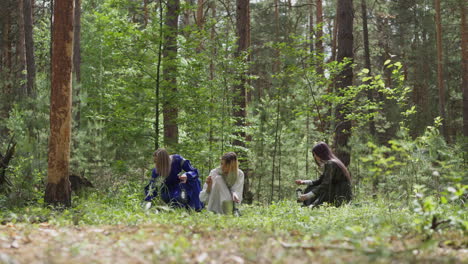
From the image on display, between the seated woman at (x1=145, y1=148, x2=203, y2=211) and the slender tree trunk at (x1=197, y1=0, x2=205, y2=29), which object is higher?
the slender tree trunk at (x1=197, y1=0, x2=205, y2=29)

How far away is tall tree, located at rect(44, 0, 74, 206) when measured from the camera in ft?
21.6

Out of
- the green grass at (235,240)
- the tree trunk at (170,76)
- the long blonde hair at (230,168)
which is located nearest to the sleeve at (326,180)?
the long blonde hair at (230,168)

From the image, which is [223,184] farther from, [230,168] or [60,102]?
[60,102]

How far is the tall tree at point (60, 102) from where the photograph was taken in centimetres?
659

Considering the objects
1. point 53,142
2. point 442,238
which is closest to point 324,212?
point 442,238

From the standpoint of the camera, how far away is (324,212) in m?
5.84

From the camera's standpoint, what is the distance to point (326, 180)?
303 inches

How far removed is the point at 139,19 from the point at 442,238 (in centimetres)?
2556

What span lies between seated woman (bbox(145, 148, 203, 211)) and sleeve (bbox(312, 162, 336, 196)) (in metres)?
2.25

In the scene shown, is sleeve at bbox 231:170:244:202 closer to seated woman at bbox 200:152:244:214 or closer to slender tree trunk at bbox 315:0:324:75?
seated woman at bbox 200:152:244:214

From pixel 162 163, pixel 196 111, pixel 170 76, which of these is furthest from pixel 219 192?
pixel 170 76

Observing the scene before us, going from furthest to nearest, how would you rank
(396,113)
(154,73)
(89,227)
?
(396,113) < (154,73) < (89,227)

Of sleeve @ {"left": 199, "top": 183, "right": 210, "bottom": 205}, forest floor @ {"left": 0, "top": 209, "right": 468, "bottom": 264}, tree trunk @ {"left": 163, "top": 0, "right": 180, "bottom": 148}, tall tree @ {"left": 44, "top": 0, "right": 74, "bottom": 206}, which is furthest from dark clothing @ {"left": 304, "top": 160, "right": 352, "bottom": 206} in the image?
tall tree @ {"left": 44, "top": 0, "right": 74, "bottom": 206}

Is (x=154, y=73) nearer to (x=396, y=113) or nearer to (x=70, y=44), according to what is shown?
(x=70, y=44)
